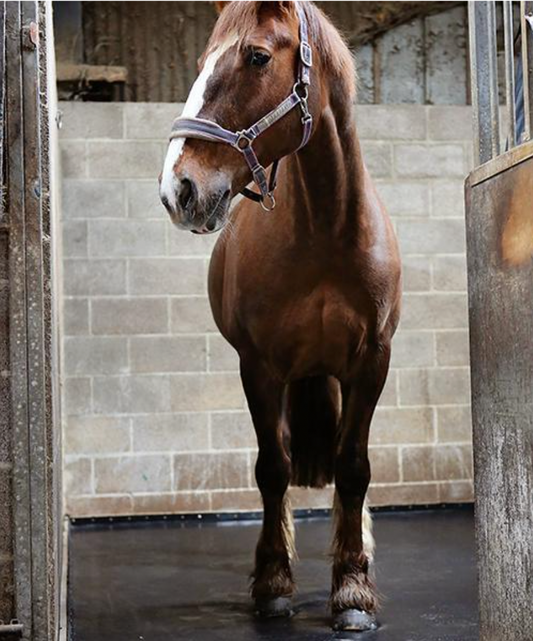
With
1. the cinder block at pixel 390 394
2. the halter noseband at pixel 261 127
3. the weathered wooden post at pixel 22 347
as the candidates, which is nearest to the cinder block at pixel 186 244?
the cinder block at pixel 390 394

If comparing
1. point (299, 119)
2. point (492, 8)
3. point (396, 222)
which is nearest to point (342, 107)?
point (299, 119)

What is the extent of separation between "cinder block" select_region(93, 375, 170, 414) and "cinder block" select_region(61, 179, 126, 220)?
817mm

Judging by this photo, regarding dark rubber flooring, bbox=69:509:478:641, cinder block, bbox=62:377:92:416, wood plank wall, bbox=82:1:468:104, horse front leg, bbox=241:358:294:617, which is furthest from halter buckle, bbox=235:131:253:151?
wood plank wall, bbox=82:1:468:104

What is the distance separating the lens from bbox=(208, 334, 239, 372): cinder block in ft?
17.4

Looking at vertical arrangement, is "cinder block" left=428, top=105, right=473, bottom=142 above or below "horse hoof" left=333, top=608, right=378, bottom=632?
above

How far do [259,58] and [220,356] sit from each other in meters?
2.99

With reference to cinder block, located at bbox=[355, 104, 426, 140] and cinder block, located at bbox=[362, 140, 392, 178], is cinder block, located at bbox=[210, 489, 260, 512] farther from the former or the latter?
cinder block, located at bbox=[355, 104, 426, 140]

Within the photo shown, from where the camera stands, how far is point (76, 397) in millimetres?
5234

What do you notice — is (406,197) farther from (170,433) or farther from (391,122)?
(170,433)

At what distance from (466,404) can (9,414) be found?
370 centimetres

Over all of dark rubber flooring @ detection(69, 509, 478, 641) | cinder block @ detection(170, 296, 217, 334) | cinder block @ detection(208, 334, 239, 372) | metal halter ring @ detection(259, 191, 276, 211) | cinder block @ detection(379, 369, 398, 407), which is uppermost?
metal halter ring @ detection(259, 191, 276, 211)

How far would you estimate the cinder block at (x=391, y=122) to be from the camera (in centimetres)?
544

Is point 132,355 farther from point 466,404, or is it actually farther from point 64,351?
point 466,404

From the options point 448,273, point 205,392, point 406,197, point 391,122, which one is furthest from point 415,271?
point 205,392
